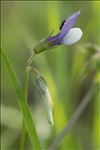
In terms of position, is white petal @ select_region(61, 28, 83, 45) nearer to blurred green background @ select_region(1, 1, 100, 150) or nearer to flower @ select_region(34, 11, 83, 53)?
flower @ select_region(34, 11, 83, 53)

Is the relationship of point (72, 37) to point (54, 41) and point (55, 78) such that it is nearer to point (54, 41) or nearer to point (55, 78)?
point (54, 41)

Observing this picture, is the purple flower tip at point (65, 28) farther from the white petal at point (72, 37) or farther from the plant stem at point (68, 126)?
the plant stem at point (68, 126)

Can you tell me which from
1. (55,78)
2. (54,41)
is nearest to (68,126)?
(54,41)

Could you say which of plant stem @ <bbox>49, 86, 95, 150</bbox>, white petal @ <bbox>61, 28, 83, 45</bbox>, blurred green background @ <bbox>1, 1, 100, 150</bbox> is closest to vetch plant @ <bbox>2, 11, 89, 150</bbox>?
white petal @ <bbox>61, 28, 83, 45</bbox>

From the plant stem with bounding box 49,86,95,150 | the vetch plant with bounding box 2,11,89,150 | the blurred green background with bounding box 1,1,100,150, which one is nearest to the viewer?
the vetch plant with bounding box 2,11,89,150

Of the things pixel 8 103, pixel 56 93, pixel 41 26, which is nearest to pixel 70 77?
pixel 56 93

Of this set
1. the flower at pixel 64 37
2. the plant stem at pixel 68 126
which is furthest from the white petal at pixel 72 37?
the plant stem at pixel 68 126

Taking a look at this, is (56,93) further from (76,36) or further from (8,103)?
(76,36)
